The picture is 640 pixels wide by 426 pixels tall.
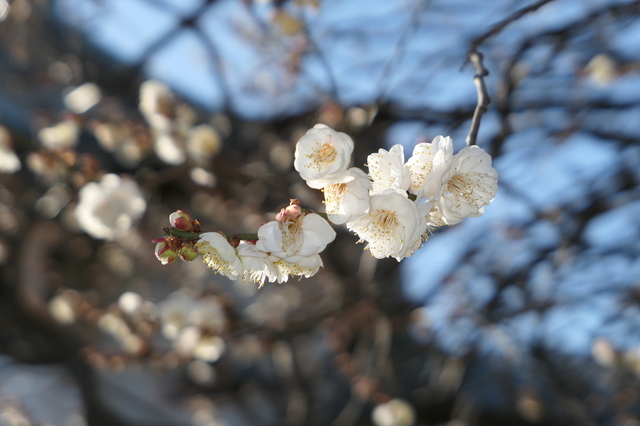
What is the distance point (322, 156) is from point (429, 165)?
8.2 inches

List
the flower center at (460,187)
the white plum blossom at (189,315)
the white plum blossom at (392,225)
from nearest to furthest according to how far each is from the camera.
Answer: the white plum blossom at (392,225) → the flower center at (460,187) → the white plum blossom at (189,315)

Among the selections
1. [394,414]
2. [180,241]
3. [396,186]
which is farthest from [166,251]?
[394,414]

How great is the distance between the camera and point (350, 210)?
71 centimetres

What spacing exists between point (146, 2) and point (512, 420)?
13.0 ft

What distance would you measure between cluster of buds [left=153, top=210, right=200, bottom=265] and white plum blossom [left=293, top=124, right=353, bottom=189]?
228mm

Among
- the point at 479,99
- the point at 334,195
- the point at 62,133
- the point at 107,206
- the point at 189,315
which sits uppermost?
the point at 479,99

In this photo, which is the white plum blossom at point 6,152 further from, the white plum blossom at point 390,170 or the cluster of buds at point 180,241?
the white plum blossom at point 390,170

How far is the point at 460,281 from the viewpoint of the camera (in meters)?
3.03

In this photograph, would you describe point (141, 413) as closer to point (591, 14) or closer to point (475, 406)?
point (475, 406)

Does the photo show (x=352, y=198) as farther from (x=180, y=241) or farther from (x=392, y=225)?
(x=180, y=241)

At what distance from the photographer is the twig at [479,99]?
734mm

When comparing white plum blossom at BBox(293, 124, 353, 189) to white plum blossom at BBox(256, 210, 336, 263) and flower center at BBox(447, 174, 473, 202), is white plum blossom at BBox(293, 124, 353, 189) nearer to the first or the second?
white plum blossom at BBox(256, 210, 336, 263)

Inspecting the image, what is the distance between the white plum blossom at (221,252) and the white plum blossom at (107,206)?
138 cm

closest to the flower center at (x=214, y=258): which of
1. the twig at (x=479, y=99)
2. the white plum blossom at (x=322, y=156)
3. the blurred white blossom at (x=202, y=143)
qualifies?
the white plum blossom at (x=322, y=156)
